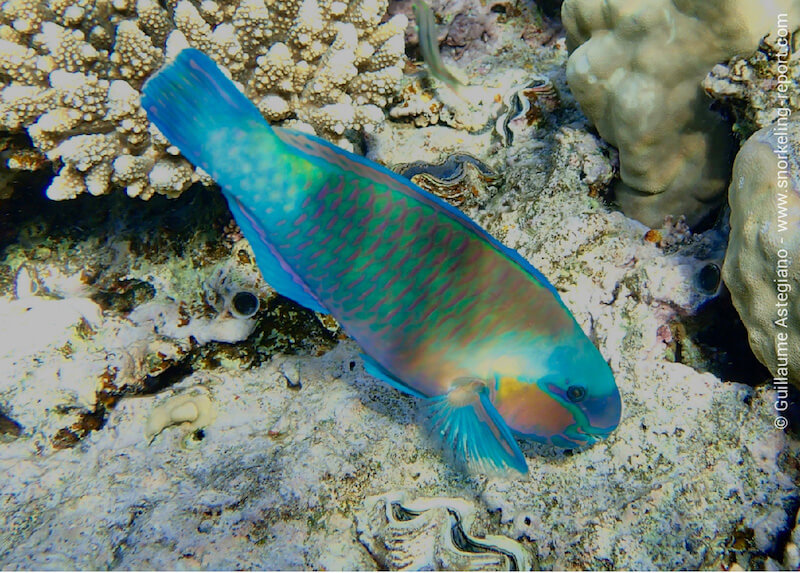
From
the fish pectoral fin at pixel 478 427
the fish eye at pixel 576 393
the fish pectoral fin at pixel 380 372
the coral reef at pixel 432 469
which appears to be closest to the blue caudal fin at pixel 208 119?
the fish pectoral fin at pixel 380 372

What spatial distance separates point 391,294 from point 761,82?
7.39 ft

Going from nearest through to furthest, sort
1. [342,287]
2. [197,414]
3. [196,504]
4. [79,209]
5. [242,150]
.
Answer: [242,150], [342,287], [196,504], [197,414], [79,209]

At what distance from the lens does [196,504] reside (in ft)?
7.60

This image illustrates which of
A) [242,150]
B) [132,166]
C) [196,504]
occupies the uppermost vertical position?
[242,150]

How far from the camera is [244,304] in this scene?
315 cm

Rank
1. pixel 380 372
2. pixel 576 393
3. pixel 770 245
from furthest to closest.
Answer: pixel 770 245
pixel 380 372
pixel 576 393

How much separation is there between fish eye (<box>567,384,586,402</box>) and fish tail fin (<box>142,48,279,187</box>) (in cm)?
141

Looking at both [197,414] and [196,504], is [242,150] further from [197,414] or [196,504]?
[197,414]

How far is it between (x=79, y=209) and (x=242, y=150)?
10.5 ft

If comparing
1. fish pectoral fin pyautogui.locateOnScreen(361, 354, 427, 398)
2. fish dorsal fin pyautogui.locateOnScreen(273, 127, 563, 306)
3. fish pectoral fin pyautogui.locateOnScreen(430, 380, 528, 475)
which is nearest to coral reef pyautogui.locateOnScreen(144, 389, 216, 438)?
fish pectoral fin pyautogui.locateOnScreen(361, 354, 427, 398)

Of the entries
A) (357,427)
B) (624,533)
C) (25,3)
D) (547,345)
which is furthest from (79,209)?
(624,533)

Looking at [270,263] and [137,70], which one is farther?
[137,70]

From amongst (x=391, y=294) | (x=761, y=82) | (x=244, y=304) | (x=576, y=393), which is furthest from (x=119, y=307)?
(x=761, y=82)

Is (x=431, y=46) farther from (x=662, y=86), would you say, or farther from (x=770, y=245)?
(x=770, y=245)
